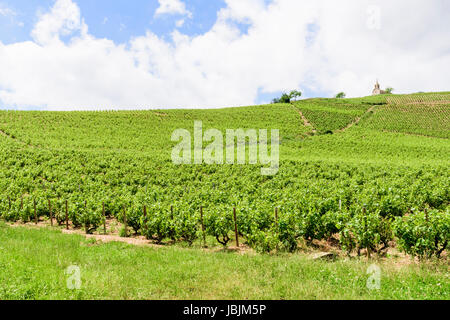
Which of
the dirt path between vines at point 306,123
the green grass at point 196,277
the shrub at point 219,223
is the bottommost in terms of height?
the green grass at point 196,277

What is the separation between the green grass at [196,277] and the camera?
19.2ft

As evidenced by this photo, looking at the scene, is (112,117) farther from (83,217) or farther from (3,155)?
(83,217)

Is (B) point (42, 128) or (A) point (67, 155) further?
(B) point (42, 128)

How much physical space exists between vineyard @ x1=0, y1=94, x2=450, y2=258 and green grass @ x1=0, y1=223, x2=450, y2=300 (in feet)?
6.21

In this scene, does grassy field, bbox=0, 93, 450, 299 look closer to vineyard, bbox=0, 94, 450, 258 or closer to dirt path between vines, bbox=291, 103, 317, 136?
vineyard, bbox=0, 94, 450, 258

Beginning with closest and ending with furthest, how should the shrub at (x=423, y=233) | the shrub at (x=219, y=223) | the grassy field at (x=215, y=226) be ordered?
the grassy field at (x=215, y=226)
the shrub at (x=423, y=233)
the shrub at (x=219, y=223)

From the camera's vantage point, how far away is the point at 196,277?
6859mm

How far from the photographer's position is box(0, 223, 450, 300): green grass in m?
5.86

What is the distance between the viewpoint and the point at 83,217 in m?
13.8
